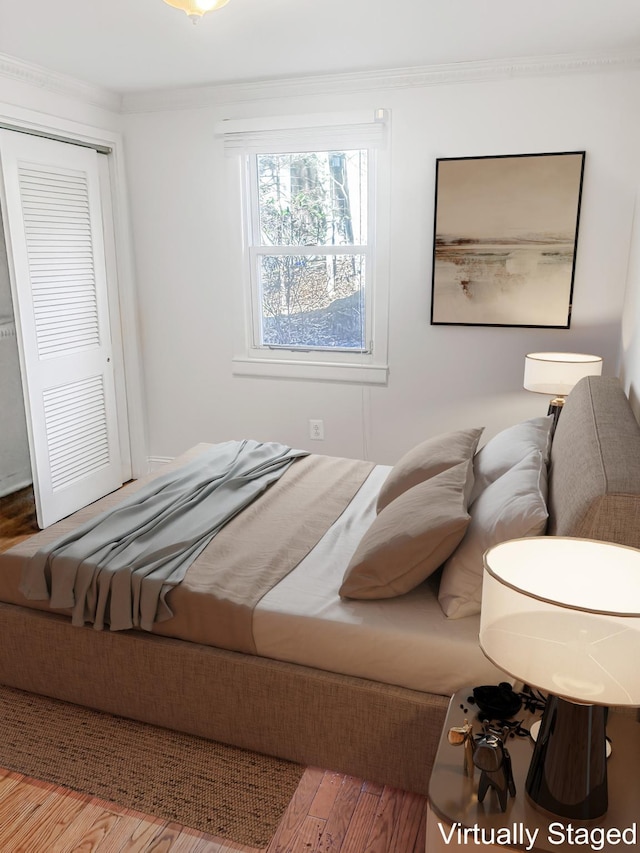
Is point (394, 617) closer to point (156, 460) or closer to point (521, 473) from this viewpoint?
point (521, 473)

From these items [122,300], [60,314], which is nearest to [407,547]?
[60,314]

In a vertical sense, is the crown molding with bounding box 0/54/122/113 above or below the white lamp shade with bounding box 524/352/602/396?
above

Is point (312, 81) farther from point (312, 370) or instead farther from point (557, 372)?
point (557, 372)

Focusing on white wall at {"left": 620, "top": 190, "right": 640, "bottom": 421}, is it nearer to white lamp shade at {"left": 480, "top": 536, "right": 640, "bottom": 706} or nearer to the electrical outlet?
white lamp shade at {"left": 480, "top": 536, "right": 640, "bottom": 706}

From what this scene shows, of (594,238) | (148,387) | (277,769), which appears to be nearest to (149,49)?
(148,387)

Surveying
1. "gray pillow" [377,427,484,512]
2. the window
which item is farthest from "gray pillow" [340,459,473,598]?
the window

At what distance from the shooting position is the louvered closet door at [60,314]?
346 cm

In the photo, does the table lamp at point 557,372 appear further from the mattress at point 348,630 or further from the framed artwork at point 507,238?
the mattress at point 348,630

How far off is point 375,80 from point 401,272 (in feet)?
3.36

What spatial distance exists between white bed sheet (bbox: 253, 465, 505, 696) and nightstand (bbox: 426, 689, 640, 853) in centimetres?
32

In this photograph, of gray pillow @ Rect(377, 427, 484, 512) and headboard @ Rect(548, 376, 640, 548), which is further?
gray pillow @ Rect(377, 427, 484, 512)

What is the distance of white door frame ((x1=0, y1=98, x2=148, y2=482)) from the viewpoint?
12.9 feet

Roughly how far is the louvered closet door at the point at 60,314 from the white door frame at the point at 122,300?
78mm

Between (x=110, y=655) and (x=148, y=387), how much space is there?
2.66m
